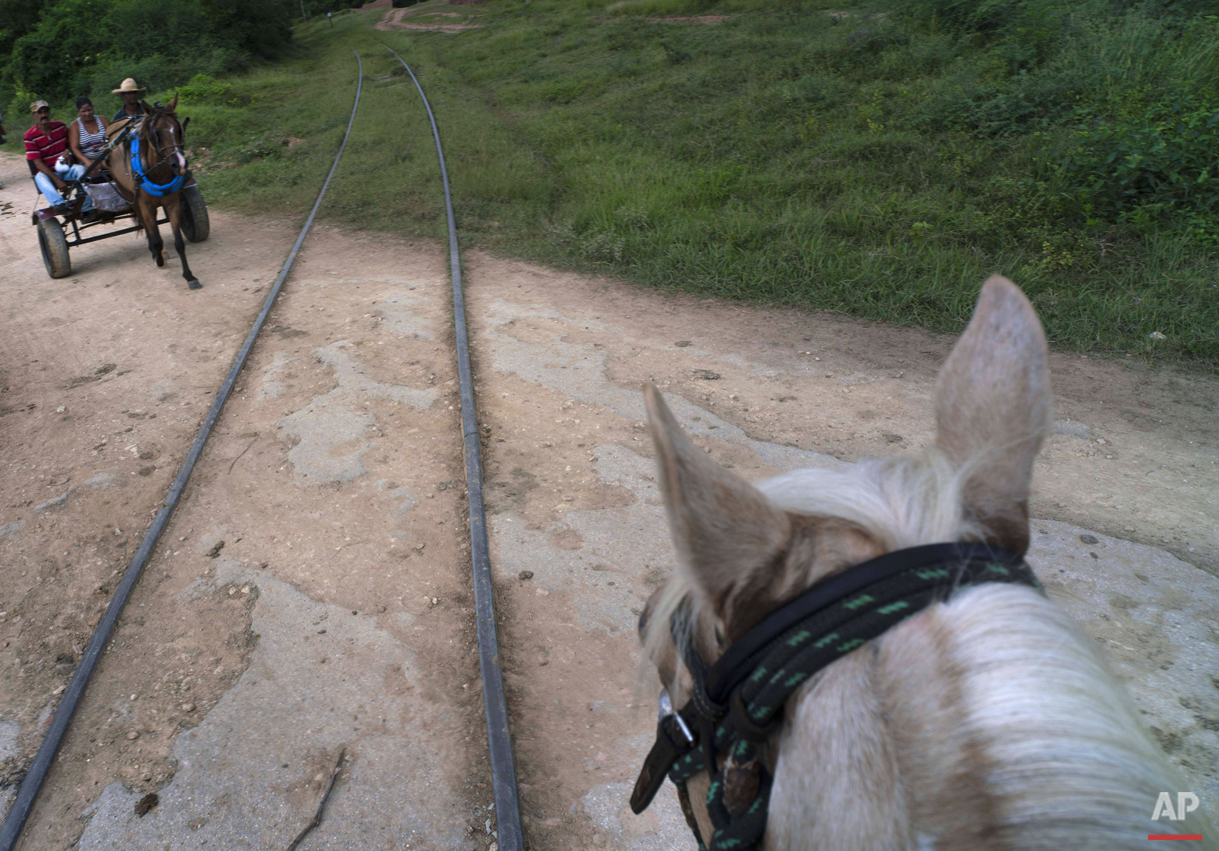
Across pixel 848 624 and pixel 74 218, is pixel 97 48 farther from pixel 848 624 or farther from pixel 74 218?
pixel 848 624

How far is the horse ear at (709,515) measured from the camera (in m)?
0.78

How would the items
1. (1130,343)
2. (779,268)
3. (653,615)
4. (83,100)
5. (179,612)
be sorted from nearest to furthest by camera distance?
(653,615)
(179,612)
(1130,343)
(779,268)
(83,100)

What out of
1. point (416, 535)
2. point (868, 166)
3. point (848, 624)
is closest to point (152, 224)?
point (416, 535)

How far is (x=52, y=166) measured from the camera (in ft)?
24.6

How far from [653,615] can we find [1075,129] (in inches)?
310

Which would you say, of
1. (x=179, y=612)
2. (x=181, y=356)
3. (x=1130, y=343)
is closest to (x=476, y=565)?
(x=179, y=612)

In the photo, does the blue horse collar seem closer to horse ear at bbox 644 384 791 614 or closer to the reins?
the reins

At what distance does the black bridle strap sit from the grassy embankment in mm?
4948

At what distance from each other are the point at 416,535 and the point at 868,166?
20.5ft

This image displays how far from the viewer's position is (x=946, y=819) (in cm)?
68

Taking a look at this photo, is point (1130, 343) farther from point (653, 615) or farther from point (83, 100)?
point (83, 100)

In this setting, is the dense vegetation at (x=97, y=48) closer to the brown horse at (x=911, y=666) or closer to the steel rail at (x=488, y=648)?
the steel rail at (x=488, y=648)

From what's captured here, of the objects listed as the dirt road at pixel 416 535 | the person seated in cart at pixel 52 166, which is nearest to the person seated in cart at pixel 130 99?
the person seated in cart at pixel 52 166

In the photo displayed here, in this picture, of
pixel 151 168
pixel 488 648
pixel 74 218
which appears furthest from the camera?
pixel 74 218
